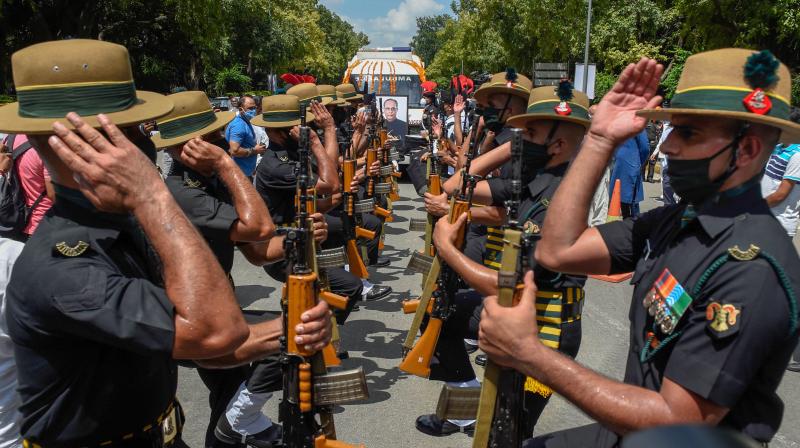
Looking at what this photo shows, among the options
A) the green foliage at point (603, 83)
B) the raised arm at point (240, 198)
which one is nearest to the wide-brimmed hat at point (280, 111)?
the raised arm at point (240, 198)

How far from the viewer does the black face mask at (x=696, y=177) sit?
78.7 inches

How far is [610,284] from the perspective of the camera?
8.11 meters

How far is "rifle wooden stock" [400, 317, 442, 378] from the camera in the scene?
433 cm

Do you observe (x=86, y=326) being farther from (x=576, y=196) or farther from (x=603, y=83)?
(x=603, y=83)

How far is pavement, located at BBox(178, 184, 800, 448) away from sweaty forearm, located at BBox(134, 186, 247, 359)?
172 centimetres

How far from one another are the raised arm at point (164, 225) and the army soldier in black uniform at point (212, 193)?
67.9 inches

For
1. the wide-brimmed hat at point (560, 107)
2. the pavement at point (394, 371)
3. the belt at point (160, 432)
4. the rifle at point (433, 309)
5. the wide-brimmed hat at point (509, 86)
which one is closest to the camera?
the belt at point (160, 432)

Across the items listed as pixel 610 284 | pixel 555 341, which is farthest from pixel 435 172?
pixel 555 341

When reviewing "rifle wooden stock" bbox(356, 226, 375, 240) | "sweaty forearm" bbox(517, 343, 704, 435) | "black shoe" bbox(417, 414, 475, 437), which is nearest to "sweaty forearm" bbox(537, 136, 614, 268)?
"sweaty forearm" bbox(517, 343, 704, 435)

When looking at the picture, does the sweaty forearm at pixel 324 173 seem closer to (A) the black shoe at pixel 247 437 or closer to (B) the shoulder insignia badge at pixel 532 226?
(A) the black shoe at pixel 247 437

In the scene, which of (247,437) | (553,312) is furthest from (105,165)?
(247,437)

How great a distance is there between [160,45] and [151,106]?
109 ft

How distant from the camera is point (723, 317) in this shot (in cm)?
176

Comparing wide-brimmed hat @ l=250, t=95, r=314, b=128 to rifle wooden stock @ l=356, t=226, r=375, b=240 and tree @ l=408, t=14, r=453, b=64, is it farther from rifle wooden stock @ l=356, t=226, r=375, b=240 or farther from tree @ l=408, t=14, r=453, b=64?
tree @ l=408, t=14, r=453, b=64
